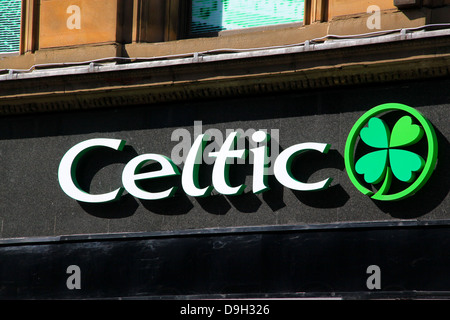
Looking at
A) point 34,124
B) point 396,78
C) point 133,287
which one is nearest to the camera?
point 396,78

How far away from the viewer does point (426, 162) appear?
17000mm

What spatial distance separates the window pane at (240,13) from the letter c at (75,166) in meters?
2.41

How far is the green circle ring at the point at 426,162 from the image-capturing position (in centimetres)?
1691

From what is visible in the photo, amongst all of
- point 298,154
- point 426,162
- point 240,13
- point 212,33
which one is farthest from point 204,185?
point 426,162

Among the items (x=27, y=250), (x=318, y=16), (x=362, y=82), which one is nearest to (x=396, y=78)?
(x=362, y=82)

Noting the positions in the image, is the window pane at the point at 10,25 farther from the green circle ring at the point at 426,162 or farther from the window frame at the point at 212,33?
the green circle ring at the point at 426,162

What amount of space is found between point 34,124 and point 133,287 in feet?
11.4

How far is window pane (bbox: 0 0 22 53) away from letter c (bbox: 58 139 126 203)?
8.81ft

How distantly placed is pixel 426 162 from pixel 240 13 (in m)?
4.55

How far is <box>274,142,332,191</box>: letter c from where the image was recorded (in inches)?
703

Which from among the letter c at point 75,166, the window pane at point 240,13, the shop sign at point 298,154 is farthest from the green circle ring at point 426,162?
the letter c at point 75,166

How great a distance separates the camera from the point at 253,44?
1902 centimetres

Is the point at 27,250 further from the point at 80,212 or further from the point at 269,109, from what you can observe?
the point at 269,109

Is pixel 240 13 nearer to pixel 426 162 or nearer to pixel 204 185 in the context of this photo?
pixel 204 185
